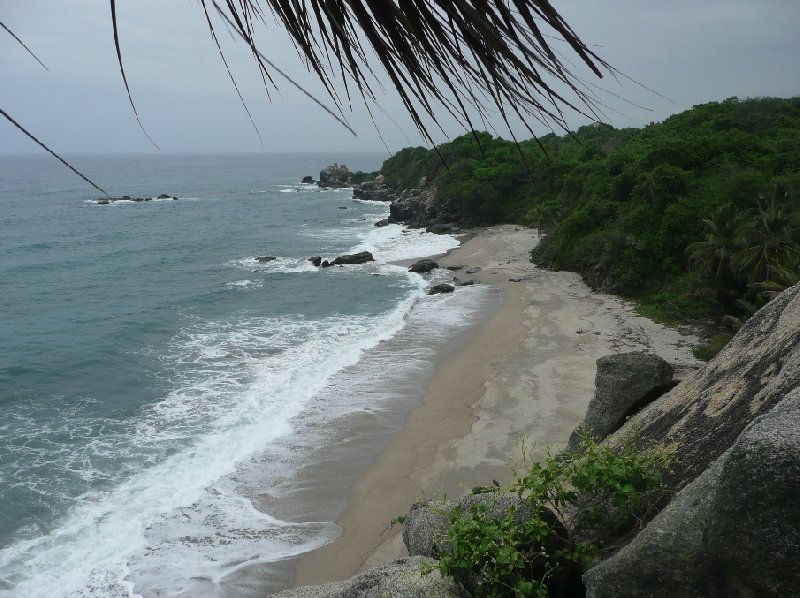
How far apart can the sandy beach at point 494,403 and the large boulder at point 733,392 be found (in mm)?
2992

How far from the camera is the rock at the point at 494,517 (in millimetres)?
4602

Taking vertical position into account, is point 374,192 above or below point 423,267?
above

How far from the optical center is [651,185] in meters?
29.5

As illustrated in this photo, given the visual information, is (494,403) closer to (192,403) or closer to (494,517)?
(192,403)

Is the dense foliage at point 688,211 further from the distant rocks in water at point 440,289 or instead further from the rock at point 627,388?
the rock at point 627,388

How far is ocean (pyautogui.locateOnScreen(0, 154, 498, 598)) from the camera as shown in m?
11.2

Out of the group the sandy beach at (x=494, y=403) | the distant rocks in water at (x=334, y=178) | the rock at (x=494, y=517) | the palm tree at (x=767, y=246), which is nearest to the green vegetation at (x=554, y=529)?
the rock at (x=494, y=517)

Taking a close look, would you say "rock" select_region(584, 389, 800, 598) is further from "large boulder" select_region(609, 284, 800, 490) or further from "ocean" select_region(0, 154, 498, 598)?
"ocean" select_region(0, 154, 498, 598)

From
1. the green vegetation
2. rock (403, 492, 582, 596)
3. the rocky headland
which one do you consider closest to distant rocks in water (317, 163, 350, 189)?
the rocky headland

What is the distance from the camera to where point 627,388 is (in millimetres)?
7625

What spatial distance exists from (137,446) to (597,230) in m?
25.2

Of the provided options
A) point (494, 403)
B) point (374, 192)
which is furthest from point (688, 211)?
point (374, 192)

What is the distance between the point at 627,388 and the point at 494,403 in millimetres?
9259

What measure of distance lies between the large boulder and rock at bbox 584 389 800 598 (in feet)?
2.89
